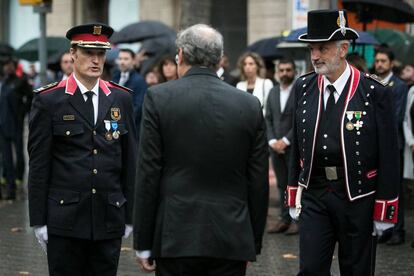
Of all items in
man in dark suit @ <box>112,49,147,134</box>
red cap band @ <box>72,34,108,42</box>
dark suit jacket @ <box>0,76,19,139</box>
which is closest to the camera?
red cap band @ <box>72,34,108,42</box>

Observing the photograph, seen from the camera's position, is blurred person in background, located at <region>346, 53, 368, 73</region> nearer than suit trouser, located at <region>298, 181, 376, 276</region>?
No

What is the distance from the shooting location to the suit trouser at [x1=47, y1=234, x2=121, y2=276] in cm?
616

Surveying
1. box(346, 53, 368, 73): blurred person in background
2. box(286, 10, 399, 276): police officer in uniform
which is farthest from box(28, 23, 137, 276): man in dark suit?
box(346, 53, 368, 73): blurred person in background

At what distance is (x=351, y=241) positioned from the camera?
6383 mm

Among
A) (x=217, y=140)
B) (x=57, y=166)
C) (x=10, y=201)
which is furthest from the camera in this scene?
(x=10, y=201)

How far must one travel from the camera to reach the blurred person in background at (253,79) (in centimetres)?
1223

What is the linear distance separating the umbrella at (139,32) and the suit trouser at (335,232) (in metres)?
12.9

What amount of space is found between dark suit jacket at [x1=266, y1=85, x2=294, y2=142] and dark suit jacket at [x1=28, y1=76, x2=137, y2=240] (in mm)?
5461

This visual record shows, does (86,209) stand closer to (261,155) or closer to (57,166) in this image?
(57,166)

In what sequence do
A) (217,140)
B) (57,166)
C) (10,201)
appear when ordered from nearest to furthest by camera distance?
(217,140) → (57,166) → (10,201)

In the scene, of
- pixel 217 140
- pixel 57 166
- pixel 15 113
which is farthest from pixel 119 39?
pixel 217 140

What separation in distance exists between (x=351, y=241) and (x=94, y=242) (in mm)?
1591

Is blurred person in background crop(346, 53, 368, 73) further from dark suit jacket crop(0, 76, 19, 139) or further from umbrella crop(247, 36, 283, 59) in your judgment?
umbrella crop(247, 36, 283, 59)

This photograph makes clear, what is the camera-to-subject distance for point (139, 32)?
63.8ft
